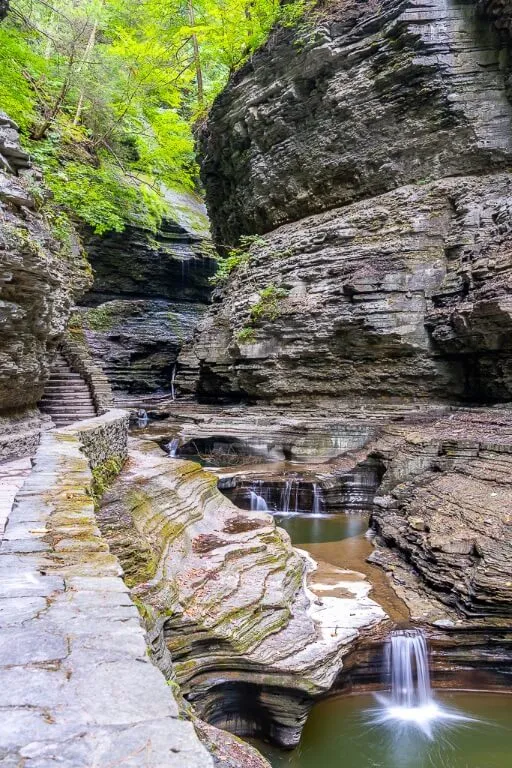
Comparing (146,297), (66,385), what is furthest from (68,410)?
(146,297)

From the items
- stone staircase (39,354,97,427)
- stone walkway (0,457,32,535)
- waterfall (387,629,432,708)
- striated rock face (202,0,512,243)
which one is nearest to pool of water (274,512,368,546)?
waterfall (387,629,432,708)

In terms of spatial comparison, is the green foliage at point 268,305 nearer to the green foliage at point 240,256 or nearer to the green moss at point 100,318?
the green foliage at point 240,256

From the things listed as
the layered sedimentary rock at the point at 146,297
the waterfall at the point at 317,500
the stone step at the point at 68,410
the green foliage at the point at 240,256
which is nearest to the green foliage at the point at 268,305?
the green foliage at the point at 240,256

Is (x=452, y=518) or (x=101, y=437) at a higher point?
(x=101, y=437)

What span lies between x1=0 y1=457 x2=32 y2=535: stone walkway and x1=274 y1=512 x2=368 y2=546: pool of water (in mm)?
6426

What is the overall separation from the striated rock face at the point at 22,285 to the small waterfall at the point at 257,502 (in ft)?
22.0

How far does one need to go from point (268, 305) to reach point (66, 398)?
8.63 m

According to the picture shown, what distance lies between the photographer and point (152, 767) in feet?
5.44

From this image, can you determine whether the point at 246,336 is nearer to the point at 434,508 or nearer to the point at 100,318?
the point at 434,508

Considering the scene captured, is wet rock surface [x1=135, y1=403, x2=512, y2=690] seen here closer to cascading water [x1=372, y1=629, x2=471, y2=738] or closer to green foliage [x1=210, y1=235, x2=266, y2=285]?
cascading water [x1=372, y1=629, x2=471, y2=738]

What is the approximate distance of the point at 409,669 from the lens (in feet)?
25.4

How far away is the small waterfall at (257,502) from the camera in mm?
14602

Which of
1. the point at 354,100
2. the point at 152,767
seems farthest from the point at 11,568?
the point at 354,100

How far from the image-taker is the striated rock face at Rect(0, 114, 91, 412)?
10.1 meters
